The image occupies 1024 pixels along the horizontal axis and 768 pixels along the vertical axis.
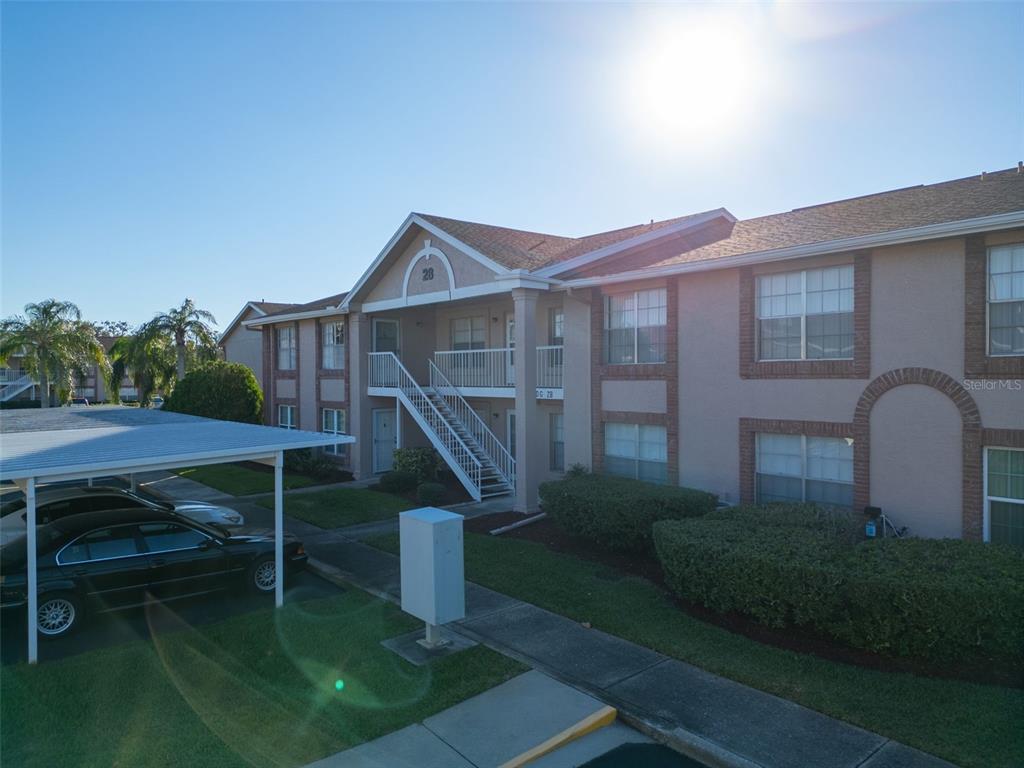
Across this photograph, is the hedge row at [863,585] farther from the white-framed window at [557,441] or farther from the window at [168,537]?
the white-framed window at [557,441]

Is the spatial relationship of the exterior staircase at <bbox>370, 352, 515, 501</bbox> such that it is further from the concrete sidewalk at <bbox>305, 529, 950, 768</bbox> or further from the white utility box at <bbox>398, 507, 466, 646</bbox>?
the white utility box at <bbox>398, 507, 466, 646</bbox>

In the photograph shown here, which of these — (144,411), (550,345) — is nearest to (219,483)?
(144,411)

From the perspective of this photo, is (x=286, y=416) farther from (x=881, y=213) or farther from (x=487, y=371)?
(x=881, y=213)

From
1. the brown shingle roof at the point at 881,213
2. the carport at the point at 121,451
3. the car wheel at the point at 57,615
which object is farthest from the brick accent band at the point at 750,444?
the car wheel at the point at 57,615

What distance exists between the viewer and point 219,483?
69.4 ft

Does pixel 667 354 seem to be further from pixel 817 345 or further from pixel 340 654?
pixel 340 654

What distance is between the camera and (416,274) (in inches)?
749

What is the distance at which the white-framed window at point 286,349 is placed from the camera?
84.4 feet

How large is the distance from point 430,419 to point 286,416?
9819mm

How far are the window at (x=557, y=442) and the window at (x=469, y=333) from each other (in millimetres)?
4667

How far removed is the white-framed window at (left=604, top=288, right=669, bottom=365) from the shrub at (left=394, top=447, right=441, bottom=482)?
6.73m

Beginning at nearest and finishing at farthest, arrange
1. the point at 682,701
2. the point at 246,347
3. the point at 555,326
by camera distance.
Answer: the point at 682,701, the point at 555,326, the point at 246,347

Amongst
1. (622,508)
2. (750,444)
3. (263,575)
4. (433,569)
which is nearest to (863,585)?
(622,508)

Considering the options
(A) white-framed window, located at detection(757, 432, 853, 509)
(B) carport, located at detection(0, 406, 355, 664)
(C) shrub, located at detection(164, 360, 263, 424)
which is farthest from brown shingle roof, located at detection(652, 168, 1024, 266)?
(C) shrub, located at detection(164, 360, 263, 424)
